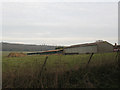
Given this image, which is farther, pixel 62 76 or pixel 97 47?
pixel 97 47

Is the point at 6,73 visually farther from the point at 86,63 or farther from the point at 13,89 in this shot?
the point at 86,63

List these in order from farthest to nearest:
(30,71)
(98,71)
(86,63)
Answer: (86,63) → (98,71) → (30,71)

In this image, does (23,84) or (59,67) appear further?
(59,67)

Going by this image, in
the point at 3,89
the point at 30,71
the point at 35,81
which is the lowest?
the point at 3,89

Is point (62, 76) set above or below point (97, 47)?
below

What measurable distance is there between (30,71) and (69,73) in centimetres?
174

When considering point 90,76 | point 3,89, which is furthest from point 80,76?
point 3,89

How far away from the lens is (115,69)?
205 inches

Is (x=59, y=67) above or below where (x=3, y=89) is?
above

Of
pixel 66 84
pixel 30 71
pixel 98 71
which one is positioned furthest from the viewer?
pixel 98 71

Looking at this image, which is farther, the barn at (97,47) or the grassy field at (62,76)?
the barn at (97,47)

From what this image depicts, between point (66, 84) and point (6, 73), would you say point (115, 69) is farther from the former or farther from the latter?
point (6, 73)

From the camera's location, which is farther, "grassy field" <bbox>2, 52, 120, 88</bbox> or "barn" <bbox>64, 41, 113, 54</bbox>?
"barn" <bbox>64, 41, 113, 54</bbox>

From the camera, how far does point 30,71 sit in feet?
15.0
